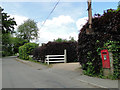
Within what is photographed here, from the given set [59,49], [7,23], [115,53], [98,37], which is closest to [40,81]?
[98,37]

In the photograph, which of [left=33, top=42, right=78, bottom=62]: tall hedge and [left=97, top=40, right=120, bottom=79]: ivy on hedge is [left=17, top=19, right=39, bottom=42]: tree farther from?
[left=97, top=40, right=120, bottom=79]: ivy on hedge

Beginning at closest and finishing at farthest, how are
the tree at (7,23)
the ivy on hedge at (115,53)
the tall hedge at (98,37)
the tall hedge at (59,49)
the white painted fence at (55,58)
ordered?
the ivy on hedge at (115,53), the tall hedge at (98,37), the white painted fence at (55,58), the tall hedge at (59,49), the tree at (7,23)

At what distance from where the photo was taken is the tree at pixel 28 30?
53.3m

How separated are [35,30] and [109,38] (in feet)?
164

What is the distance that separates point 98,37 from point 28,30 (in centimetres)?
4911

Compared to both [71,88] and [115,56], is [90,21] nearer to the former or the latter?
[115,56]

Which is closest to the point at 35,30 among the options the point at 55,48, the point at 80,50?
the point at 55,48

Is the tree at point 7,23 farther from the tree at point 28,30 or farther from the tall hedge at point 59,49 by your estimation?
the tall hedge at point 59,49

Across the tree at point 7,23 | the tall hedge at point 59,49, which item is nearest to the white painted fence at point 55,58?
the tall hedge at point 59,49

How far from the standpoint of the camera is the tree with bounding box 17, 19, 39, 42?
53.3 meters

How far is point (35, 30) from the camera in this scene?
55.0 metres

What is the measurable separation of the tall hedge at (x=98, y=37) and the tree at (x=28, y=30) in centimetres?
4819

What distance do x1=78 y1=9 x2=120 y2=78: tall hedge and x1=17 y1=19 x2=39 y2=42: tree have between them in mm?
48195

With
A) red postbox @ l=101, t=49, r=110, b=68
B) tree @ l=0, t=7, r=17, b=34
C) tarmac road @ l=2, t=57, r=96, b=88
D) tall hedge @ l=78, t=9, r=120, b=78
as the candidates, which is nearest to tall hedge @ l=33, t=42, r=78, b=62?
tarmac road @ l=2, t=57, r=96, b=88
